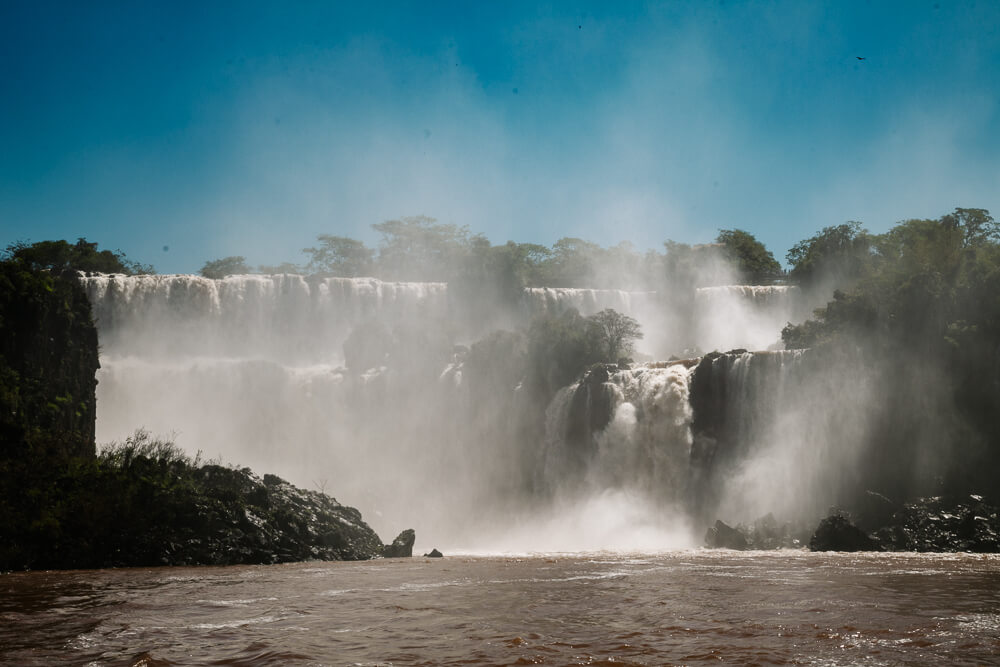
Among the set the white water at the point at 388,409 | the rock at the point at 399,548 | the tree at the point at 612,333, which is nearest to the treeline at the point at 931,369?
the white water at the point at 388,409

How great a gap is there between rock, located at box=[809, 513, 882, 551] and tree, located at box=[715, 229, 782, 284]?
4894cm

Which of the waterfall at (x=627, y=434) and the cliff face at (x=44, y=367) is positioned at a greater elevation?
the cliff face at (x=44, y=367)

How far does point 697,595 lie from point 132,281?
5046 centimetres

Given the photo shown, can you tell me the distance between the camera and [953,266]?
115ft

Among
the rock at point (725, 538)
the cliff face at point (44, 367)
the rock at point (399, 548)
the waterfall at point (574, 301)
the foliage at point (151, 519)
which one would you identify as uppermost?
the waterfall at point (574, 301)

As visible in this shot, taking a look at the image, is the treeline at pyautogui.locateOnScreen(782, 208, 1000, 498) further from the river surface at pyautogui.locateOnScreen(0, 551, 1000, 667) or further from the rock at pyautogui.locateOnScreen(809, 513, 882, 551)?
the river surface at pyautogui.locateOnScreen(0, 551, 1000, 667)

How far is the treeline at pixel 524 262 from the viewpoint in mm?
67438

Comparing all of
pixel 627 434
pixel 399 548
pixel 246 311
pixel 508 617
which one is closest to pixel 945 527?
pixel 627 434

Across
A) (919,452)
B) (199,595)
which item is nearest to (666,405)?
(919,452)

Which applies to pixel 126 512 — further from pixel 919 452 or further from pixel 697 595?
pixel 919 452

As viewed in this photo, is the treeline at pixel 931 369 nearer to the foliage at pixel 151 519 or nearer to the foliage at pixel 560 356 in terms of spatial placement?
the foliage at pixel 560 356

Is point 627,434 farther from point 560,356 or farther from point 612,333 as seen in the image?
point 612,333

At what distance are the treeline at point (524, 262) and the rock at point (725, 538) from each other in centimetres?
3682

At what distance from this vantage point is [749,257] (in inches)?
2926
